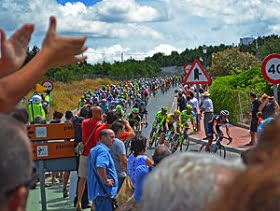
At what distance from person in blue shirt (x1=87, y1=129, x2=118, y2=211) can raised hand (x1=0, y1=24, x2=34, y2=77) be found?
5411 mm

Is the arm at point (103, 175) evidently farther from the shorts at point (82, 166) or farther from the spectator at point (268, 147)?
the spectator at point (268, 147)

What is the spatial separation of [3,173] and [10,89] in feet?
1.97

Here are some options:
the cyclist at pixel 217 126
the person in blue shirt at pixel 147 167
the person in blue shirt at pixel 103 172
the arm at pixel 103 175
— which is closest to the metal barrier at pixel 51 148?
the person in blue shirt at pixel 103 172

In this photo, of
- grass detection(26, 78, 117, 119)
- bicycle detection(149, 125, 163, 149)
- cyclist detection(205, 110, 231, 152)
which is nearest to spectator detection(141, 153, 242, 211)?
cyclist detection(205, 110, 231, 152)

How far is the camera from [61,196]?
42.0ft

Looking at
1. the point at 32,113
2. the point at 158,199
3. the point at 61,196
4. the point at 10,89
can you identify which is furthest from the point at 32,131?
the point at 158,199

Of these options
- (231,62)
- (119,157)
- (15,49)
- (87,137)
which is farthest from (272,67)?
(231,62)

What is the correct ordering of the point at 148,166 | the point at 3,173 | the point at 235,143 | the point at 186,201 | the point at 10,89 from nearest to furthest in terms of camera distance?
the point at 186,201 → the point at 3,173 → the point at 10,89 → the point at 148,166 → the point at 235,143

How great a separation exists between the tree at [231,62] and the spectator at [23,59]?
192ft

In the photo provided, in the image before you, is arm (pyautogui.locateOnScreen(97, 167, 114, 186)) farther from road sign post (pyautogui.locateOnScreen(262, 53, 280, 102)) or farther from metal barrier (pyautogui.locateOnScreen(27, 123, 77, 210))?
road sign post (pyautogui.locateOnScreen(262, 53, 280, 102))

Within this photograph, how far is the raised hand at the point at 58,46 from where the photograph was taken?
290cm

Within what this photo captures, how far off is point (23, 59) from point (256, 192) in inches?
70.4

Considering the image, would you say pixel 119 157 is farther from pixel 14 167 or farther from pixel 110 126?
pixel 14 167

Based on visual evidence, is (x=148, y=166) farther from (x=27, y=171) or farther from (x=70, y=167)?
(x=27, y=171)
